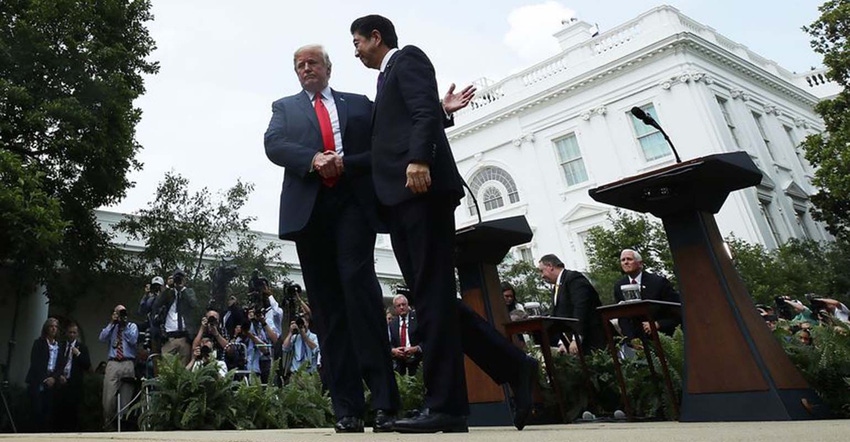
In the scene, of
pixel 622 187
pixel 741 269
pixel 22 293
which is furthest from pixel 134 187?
pixel 741 269

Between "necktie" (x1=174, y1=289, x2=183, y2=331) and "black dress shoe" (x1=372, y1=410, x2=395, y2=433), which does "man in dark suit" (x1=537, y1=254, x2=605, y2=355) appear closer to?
"black dress shoe" (x1=372, y1=410, x2=395, y2=433)

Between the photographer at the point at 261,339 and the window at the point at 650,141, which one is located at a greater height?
the window at the point at 650,141

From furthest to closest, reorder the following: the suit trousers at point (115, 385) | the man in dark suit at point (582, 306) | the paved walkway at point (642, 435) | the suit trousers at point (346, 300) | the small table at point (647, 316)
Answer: the suit trousers at point (115, 385) < the man in dark suit at point (582, 306) < the small table at point (647, 316) < the suit trousers at point (346, 300) < the paved walkway at point (642, 435)

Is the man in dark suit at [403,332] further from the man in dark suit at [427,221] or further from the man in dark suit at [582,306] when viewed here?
the man in dark suit at [427,221]

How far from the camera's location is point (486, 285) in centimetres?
464

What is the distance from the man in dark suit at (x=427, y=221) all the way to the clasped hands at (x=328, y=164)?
19cm

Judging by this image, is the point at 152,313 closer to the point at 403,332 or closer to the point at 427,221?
the point at 403,332

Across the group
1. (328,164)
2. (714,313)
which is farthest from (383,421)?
(714,313)

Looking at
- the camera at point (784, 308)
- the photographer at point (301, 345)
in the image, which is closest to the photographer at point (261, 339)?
the photographer at point (301, 345)

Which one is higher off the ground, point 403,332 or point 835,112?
point 835,112

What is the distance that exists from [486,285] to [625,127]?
2263cm

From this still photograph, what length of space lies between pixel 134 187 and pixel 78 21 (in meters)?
3.77

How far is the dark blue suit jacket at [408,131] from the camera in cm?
267

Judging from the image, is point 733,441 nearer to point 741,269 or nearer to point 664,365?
point 664,365
